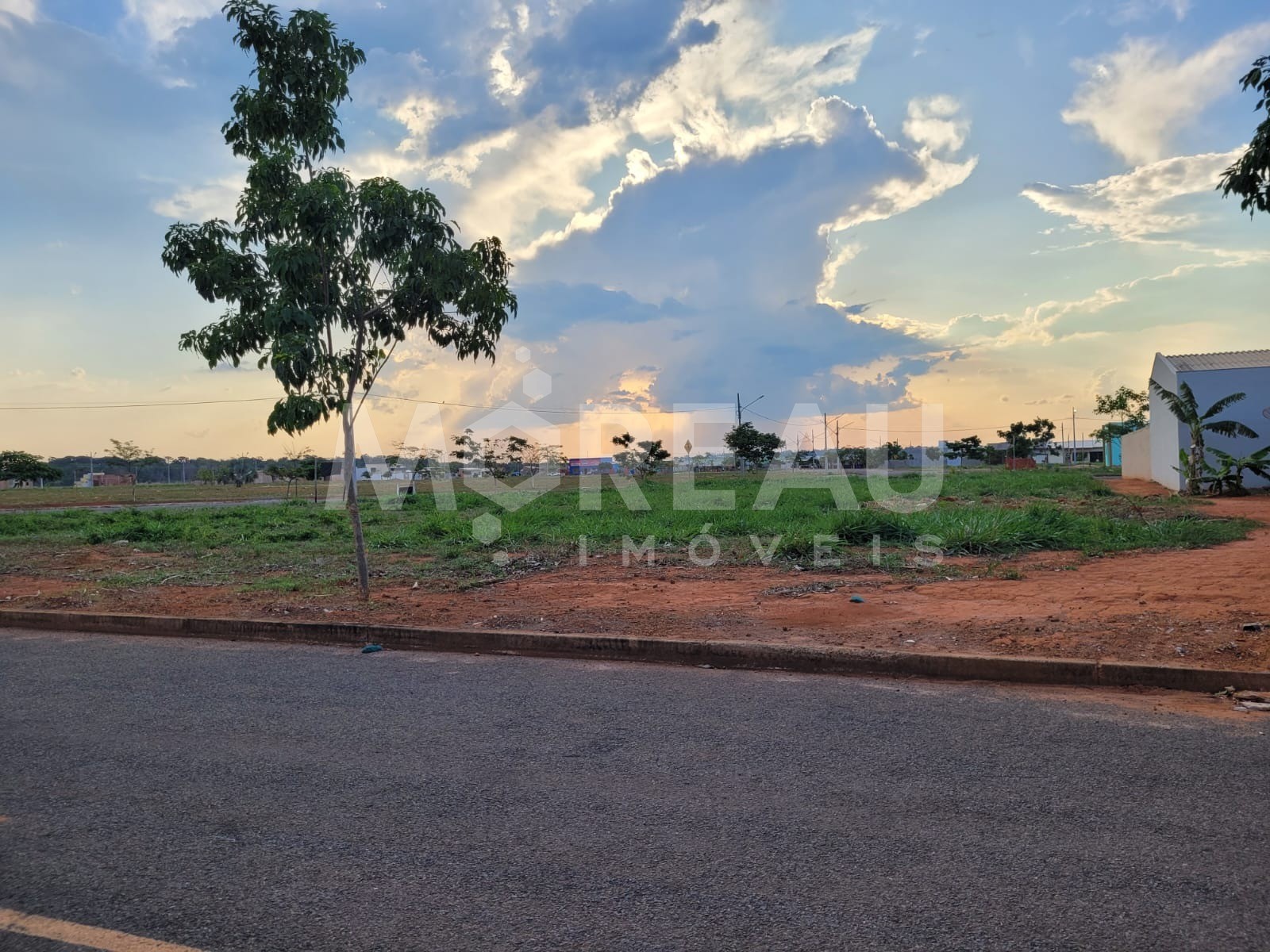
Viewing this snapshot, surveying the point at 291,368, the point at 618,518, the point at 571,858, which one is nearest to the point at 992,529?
the point at 618,518

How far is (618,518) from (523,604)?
9.61 meters

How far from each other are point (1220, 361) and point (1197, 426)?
406 centimetres

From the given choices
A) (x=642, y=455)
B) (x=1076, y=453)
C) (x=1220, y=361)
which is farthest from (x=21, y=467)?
(x=1076, y=453)

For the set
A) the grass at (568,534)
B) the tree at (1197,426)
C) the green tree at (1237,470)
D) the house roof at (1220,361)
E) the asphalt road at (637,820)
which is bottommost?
the asphalt road at (637,820)

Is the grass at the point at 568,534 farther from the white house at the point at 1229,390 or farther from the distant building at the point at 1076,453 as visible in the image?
the distant building at the point at 1076,453

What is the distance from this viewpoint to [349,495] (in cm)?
903

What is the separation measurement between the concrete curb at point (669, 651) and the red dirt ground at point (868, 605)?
31 cm

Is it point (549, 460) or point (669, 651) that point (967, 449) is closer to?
point (549, 460)

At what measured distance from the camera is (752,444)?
6444 cm

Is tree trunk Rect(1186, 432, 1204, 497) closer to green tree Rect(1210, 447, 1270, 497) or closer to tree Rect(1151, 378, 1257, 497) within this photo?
tree Rect(1151, 378, 1257, 497)

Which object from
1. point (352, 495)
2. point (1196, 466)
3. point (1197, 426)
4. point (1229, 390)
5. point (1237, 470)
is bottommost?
point (352, 495)

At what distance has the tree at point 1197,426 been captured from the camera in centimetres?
2352

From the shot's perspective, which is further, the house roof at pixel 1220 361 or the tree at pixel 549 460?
the tree at pixel 549 460

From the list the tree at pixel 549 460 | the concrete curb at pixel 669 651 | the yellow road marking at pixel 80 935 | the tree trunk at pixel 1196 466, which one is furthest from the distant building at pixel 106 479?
the yellow road marking at pixel 80 935
